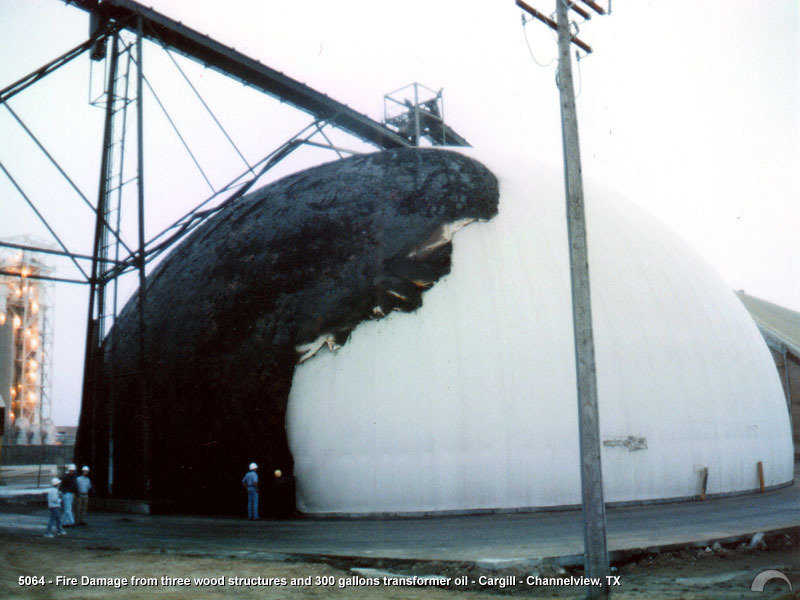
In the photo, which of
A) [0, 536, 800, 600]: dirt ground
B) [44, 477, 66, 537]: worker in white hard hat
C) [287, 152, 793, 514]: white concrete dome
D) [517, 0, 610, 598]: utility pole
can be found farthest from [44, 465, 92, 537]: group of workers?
[517, 0, 610, 598]: utility pole

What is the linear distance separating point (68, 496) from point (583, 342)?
1323 centimetres

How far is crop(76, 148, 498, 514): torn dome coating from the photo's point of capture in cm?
1759

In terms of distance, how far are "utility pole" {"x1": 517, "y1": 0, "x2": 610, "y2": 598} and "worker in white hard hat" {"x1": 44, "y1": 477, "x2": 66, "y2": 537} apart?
36.5 ft

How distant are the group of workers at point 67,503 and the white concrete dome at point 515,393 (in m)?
5.18

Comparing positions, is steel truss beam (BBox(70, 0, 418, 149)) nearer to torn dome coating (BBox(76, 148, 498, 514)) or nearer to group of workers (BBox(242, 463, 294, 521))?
torn dome coating (BBox(76, 148, 498, 514))

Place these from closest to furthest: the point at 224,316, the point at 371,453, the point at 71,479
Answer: the point at 371,453, the point at 71,479, the point at 224,316

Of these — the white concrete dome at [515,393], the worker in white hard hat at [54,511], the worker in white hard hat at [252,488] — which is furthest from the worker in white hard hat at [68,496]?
the white concrete dome at [515,393]

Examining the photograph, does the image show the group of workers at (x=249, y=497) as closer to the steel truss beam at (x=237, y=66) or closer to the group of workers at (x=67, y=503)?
the group of workers at (x=67, y=503)

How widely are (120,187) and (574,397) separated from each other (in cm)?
1487

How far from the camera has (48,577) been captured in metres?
10.1

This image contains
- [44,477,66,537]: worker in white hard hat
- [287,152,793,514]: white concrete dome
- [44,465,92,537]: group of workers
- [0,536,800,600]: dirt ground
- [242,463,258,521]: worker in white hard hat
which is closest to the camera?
[0,536,800,600]: dirt ground

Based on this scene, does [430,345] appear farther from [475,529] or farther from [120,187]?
[120,187]

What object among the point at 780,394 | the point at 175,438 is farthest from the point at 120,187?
the point at 780,394

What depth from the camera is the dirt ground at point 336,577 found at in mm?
8812
